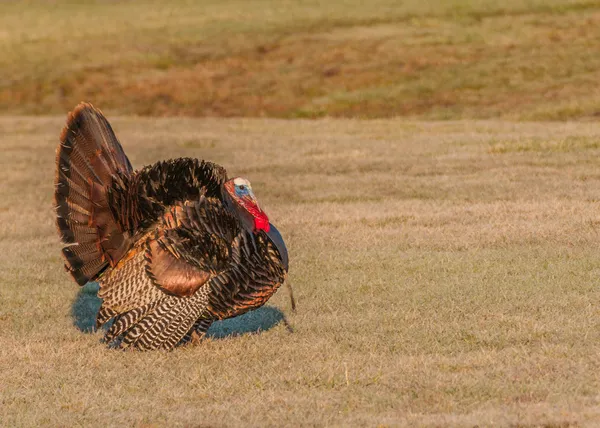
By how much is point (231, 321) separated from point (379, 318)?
1910 mm

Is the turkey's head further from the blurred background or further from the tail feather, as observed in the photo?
the blurred background

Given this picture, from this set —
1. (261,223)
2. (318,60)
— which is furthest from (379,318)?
(318,60)

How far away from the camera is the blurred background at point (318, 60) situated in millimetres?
46094

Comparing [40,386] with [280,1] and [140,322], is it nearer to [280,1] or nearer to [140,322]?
[140,322]

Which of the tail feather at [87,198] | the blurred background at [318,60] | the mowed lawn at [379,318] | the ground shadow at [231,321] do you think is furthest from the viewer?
the blurred background at [318,60]

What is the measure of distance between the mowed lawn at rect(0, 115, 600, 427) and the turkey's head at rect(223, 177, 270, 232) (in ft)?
4.44

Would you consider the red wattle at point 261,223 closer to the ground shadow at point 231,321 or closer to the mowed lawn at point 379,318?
the mowed lawn at point 379,318

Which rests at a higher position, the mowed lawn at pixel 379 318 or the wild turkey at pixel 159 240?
the wild turkey at pixel 159 240

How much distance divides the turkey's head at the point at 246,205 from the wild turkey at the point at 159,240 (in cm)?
1

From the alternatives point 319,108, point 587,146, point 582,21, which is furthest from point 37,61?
point 587,146

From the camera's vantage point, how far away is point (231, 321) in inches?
518

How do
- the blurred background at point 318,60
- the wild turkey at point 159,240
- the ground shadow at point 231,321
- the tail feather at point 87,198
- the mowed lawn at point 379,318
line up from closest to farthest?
the mowed lawn at point 379,318
the wild turkey at point 159,240
the tail feather at point 87,198
the ground shadow at point 231,321
the blurred background at point 318,60

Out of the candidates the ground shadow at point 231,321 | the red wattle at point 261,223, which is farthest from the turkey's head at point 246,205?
the ground shadow at point 231,321

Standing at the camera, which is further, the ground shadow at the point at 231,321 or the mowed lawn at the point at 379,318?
the ground shadow at the point at 231,321
